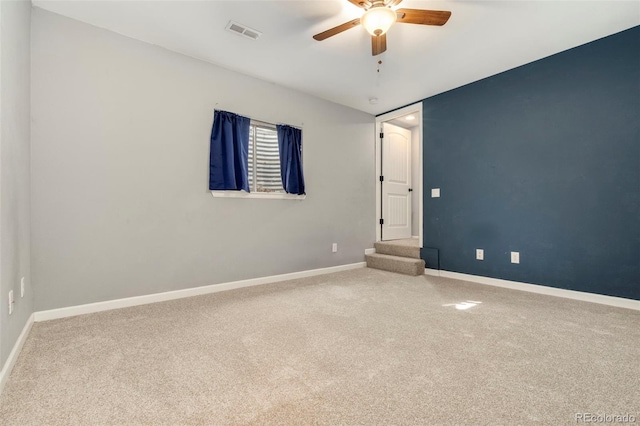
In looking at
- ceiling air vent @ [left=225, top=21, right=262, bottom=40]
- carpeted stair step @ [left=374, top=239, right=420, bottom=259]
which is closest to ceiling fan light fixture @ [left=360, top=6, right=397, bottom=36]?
ceiling air vent @ [left=225, top=21, right=262, bottom=40]

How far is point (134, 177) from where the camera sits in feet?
9.00

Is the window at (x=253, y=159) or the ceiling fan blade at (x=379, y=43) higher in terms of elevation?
the ceiling fan blade at (x=379, y=43)

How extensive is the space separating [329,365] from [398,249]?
316 cm

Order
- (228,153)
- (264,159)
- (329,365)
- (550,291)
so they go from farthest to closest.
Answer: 1. (264,159)
2. (228,153)
3. (550,291)
4. (329,365)

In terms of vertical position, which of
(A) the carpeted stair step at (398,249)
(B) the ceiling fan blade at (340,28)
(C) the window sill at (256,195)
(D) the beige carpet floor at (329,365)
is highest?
(B) the ceiling fan blade at (340,28)

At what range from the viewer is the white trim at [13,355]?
1.43 metres

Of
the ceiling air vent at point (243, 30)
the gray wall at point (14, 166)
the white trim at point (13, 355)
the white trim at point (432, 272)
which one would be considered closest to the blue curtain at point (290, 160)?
the ceiling air vent at point (243, 30)

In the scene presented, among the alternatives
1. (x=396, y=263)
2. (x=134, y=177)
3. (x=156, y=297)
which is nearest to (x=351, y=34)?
(x=134, y=177)

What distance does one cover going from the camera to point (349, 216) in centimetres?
457

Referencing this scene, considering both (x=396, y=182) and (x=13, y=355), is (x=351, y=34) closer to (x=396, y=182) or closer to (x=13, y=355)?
(x=396, y=182)

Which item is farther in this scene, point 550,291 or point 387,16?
point 550,291

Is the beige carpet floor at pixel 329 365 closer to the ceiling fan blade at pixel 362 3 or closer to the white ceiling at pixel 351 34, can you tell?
the ceiling fan blade at pixel 362 3

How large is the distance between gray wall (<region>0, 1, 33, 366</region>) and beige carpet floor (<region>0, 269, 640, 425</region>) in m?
0.28

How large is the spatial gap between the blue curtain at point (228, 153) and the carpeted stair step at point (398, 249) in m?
2.48
